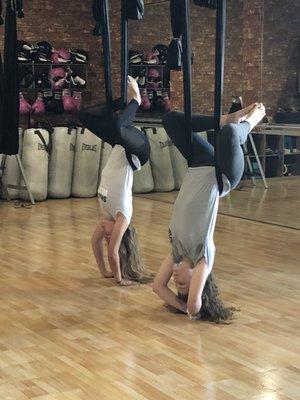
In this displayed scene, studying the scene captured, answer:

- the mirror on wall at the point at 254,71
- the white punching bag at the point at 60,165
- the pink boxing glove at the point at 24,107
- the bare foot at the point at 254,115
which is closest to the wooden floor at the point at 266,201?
the mirror on wall at the point at 254,71

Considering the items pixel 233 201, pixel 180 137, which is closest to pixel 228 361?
pixel 180 137

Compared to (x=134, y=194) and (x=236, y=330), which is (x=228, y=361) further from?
(x=134, y=194)

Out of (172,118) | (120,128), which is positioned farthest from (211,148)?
(120,128)

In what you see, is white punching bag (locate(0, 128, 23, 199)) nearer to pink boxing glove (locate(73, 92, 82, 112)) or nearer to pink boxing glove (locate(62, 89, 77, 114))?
pink boxing glove (locate(62, 89, 77, 114))

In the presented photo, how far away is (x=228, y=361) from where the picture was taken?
3.90 metres

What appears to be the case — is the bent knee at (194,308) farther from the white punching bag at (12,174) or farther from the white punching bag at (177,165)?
the white punching bag at (177,165)

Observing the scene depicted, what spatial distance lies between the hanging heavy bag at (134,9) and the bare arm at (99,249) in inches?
83.7

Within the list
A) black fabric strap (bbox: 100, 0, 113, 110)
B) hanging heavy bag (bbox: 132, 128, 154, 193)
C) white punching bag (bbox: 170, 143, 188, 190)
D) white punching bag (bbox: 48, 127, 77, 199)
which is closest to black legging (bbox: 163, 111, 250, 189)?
black fabric strap (bbox: 100, 0, 113, 110)

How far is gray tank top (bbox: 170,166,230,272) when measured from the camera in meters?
4.41

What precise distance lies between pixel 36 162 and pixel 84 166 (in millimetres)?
724

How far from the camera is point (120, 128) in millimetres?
5109

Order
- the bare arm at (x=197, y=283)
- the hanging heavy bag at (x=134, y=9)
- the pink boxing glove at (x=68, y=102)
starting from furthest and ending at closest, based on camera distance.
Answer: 1. the pink boxing glove at (x=68, y=102)
2. the bare arm at (x=197, y=283)
3. the hanging heavy bag at (x=134, y=9)

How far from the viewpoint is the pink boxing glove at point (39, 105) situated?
10617 mm

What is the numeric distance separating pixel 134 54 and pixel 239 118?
284 inches
